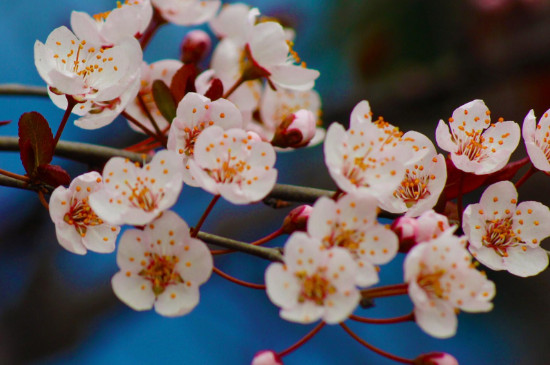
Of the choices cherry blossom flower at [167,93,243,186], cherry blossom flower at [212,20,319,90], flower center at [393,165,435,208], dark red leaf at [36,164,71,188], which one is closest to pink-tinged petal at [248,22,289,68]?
cherry blossom flower at [212,20,319,90]

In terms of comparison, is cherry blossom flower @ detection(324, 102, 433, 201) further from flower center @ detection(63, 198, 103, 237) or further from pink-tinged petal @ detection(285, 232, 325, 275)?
flower center @ detection(63, 198, 103, 237)

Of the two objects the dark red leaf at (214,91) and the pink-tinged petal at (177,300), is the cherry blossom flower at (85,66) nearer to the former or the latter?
the dark red leaf at (214,91)

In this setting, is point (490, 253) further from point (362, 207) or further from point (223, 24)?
A: point (223, 24)

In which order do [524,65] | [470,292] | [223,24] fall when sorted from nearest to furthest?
[470,292] < [223,24] < [524,65]

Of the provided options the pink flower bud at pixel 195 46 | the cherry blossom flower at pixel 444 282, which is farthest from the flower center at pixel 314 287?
the pink flower bud at pixel 195 46

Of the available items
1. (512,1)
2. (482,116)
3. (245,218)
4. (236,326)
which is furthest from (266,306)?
(482,116)
